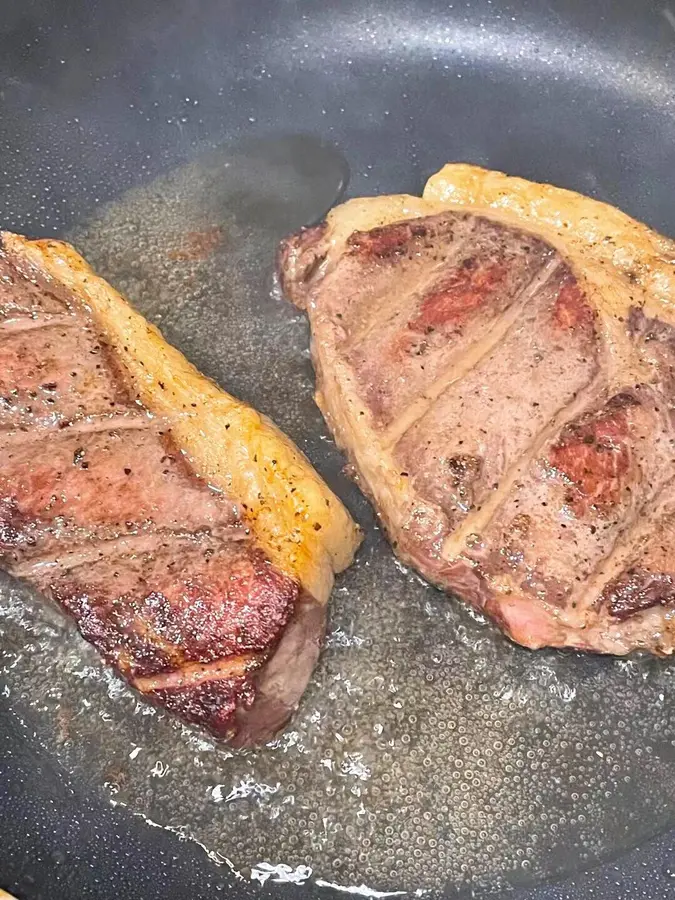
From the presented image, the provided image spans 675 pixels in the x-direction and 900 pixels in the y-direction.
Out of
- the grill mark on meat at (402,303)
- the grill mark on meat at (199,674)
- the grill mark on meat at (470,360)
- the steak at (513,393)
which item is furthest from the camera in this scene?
the grill mark on meat at (402,303)

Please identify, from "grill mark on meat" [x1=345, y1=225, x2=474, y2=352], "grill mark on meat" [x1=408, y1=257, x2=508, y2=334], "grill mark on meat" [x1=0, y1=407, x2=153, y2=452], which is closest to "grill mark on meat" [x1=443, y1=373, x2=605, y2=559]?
"grill mark on meat" [x1=408, y1=257, x2=508, y2=334]

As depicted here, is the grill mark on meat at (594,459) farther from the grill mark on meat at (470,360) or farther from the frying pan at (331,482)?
the frying pan at (331,482)

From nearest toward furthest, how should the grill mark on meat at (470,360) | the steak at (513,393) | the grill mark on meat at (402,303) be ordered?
1. the steak at (513,393)
2. the grill mark on meat at (470,360)
3. the grill mark on meat at (402,303)

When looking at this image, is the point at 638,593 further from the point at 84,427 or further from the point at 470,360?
the point at 84,427

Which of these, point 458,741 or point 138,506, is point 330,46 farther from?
point 458,741

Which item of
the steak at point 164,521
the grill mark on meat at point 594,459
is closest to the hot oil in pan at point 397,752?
the steak at point 164,521

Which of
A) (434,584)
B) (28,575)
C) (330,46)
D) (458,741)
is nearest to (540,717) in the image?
(458,741)

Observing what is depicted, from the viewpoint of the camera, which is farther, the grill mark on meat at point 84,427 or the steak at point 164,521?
the grill mark on meat at point 84,427

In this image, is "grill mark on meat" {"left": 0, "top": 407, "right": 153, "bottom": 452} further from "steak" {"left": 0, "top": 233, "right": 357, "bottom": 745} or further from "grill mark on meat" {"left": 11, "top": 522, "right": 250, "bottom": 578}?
"grill mark on meat" {"left": 11, "top": 522, "right": 250, "bottom": 578}
